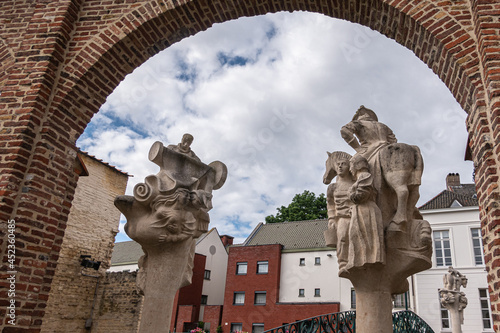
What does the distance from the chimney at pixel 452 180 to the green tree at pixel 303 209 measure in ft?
33.9

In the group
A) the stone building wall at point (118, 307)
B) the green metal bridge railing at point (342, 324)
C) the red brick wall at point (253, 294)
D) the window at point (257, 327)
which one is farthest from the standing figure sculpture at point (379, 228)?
the window at point (257, 327)

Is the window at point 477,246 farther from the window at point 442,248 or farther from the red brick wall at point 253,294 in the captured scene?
the red brick wall at point 253,294

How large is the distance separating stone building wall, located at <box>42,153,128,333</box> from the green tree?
721 inches

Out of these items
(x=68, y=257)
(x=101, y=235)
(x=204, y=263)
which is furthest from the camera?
(x=204, y=263)

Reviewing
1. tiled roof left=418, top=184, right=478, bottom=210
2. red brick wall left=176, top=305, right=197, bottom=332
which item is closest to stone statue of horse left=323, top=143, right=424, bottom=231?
tiled roof left=418, top=184, right=478, bottom=210

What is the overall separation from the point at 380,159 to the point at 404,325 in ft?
15.8

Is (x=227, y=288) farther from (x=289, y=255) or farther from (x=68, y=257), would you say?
(x=68, y=257)

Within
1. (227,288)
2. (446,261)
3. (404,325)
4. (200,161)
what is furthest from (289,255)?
(200,161)

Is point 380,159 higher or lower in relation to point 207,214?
higher

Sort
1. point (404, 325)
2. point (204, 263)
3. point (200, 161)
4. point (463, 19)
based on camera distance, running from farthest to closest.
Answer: point (204, 263) < point (404, 325) < point (200, 161) < point (463, 19)

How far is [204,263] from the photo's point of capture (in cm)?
2916

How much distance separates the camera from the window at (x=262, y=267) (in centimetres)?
2605

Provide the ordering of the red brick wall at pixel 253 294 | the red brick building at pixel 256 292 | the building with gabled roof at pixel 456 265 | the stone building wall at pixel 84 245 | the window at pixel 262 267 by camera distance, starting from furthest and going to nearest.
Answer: the window at pixel 262 267 → the red brick building at pixel 256 292 → the red brick wall at pixel 253 294 → the building with gabled roof at pixel 456 265 → the stone building wall at pixel 84 245

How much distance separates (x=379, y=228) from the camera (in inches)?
152
